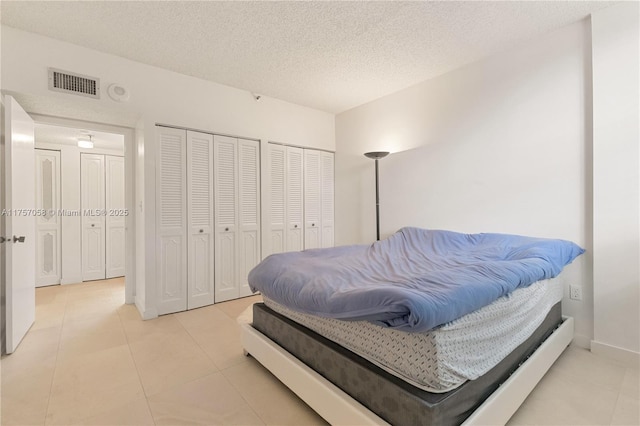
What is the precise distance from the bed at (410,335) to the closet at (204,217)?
4.56 feet

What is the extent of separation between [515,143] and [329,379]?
256cm

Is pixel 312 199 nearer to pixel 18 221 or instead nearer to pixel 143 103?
pixel 143 103

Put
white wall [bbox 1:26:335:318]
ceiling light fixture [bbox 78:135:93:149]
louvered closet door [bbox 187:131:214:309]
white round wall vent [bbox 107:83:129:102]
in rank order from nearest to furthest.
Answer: white wall [bbox 1:26:335:318], white round wall vent [bbox 107:83:129:102], louvered closet door [bbox 187:131:214:309], ceiling light fixture [bbox 78:135:93:149]

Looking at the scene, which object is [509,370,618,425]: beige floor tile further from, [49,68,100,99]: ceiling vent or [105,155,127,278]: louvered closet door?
[105,155,127,278]: louvered closet door

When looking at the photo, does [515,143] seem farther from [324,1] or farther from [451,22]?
[324,1]

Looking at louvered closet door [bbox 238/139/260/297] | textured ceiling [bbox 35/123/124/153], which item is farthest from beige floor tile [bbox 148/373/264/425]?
textured ceiling [bbox 35/123/124/153]

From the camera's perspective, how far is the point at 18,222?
236cm

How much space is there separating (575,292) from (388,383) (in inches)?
83.3

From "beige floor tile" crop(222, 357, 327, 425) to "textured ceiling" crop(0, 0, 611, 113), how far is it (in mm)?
2583

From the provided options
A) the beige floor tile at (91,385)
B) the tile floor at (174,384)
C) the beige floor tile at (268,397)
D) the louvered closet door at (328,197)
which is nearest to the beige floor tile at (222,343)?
the tile floor at (174,384)

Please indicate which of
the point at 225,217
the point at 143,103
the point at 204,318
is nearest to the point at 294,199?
the point at 225,217

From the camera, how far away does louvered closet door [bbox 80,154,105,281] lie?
4.55 meters

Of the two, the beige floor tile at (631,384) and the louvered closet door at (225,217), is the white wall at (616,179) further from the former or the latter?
the louvered closet door at (225,217)

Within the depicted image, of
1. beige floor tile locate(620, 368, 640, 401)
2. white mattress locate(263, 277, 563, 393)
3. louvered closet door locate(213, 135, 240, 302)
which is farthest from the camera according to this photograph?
louvered closet door locate(213, 135, 240, 302)
